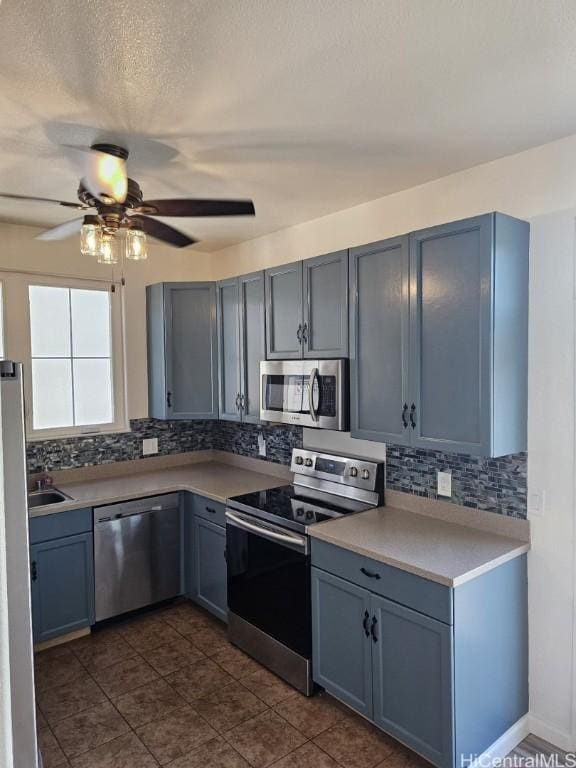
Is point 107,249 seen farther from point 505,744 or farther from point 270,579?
point 505,744

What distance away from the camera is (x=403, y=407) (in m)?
2.43

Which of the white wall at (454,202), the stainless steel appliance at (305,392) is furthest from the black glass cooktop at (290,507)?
the white wall at (454,202)

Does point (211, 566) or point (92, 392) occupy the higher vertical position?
point (92, 392)

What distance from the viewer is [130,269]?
3.80 meters

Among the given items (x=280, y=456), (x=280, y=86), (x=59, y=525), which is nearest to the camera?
(x=280, y=86)

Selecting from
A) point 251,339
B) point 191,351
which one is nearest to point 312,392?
point 251,339

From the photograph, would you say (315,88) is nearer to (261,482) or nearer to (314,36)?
(314,36)

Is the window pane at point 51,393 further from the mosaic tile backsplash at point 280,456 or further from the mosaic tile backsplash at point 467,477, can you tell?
the mosaic tile backsplash at point 467,477

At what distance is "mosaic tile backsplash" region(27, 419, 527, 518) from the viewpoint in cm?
234

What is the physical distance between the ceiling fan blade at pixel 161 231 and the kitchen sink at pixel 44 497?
1.76 meters

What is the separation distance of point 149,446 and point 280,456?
3.38 feet

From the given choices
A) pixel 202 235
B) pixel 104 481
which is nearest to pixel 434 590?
pixel 104 481

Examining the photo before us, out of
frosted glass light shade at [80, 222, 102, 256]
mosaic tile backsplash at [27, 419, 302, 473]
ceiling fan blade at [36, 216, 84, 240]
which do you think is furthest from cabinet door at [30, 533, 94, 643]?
frosted glass light shade at [80, 222, 102, 256]

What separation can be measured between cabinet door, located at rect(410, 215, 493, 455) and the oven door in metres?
0.85
